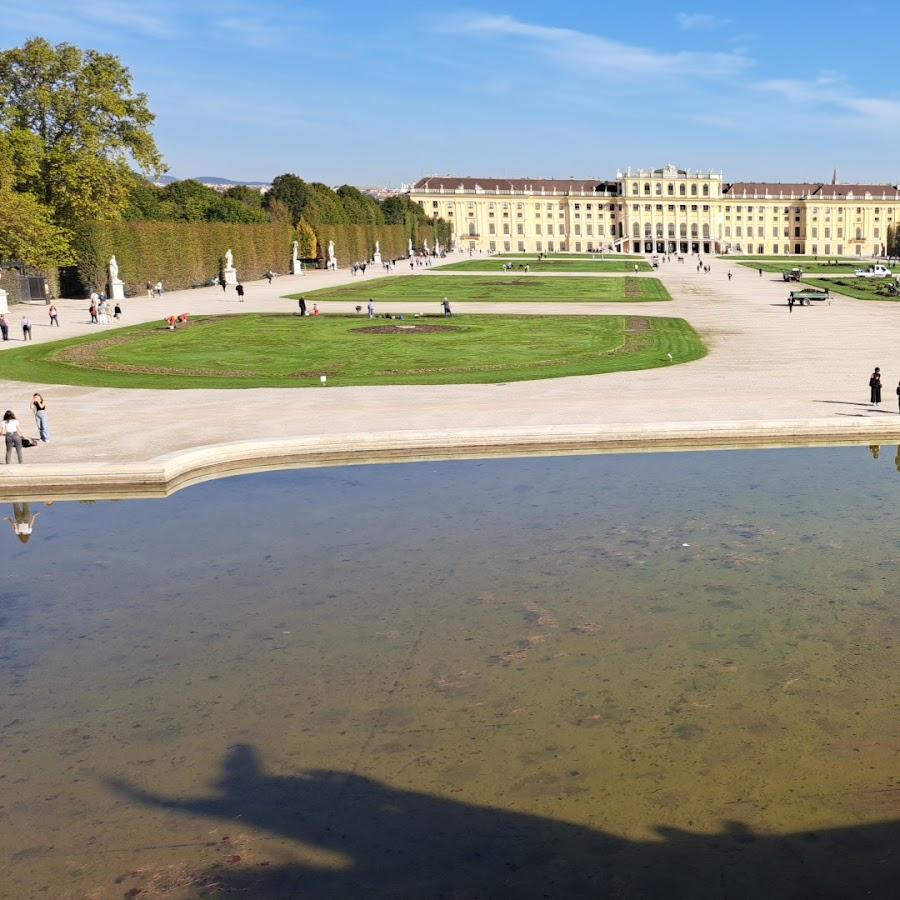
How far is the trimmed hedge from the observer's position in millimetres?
67562

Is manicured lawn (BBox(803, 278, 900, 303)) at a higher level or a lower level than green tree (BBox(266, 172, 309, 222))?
lower

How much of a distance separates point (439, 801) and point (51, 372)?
2847 centimetres

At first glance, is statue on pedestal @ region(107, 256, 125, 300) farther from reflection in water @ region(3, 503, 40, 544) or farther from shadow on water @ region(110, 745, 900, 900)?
shadow on water @ region(110, 745, 900, 900)

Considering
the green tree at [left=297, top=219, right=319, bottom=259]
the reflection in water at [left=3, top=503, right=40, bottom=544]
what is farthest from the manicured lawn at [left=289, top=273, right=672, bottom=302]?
the reflection in water at [left=3, top=503, right=40, bottom=544]

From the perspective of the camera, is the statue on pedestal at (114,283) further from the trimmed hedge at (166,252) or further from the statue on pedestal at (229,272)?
the statue on pedestal at (229,272)

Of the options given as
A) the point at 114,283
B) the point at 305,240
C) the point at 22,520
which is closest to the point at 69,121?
the point at 114,283

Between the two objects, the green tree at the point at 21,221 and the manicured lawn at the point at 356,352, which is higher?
the green tree at the point at 21,221

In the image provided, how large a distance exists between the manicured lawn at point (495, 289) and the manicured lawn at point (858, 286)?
503 inches

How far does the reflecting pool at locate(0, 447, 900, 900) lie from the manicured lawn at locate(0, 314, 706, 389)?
13944mm

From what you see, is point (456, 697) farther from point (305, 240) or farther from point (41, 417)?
point (305, 240)

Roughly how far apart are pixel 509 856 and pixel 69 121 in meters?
66.4

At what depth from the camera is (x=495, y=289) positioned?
73062mm

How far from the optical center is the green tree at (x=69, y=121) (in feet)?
202

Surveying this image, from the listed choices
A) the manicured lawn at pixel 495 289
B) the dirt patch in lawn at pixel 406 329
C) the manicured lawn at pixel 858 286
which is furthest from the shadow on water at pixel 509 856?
the manicured lawn at pixel 858 286
